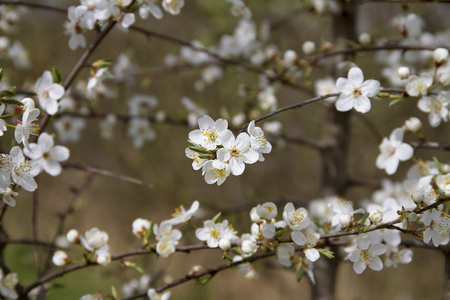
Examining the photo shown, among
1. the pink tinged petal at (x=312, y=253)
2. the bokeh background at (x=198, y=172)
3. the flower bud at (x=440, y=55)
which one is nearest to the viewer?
the pink tinged petal at (x=312, y=253)

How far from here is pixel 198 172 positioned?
6992mm

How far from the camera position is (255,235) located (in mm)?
1499

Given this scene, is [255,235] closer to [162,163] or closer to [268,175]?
[268,175]

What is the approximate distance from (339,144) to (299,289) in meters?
3.44

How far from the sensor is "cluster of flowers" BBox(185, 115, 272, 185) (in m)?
1.26

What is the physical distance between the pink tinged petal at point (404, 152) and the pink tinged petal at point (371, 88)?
0.37 metres

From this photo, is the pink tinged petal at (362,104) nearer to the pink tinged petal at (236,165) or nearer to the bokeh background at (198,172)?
the pink tinged petal at (236,165)

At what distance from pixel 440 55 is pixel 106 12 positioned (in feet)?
4.09

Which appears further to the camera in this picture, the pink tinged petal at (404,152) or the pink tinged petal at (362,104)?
the pink tinged petal at (404,152)

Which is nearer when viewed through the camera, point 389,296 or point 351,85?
point 351,85

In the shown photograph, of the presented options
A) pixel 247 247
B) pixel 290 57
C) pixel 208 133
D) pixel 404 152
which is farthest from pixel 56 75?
pixel 404 152

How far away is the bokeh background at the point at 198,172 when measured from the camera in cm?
488

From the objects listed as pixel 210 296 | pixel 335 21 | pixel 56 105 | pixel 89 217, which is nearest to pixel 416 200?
pixel 56 105

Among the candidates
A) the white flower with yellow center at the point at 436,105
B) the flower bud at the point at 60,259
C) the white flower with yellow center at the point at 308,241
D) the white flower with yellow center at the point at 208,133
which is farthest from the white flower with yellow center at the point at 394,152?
the flower bud at the point at 60,259
